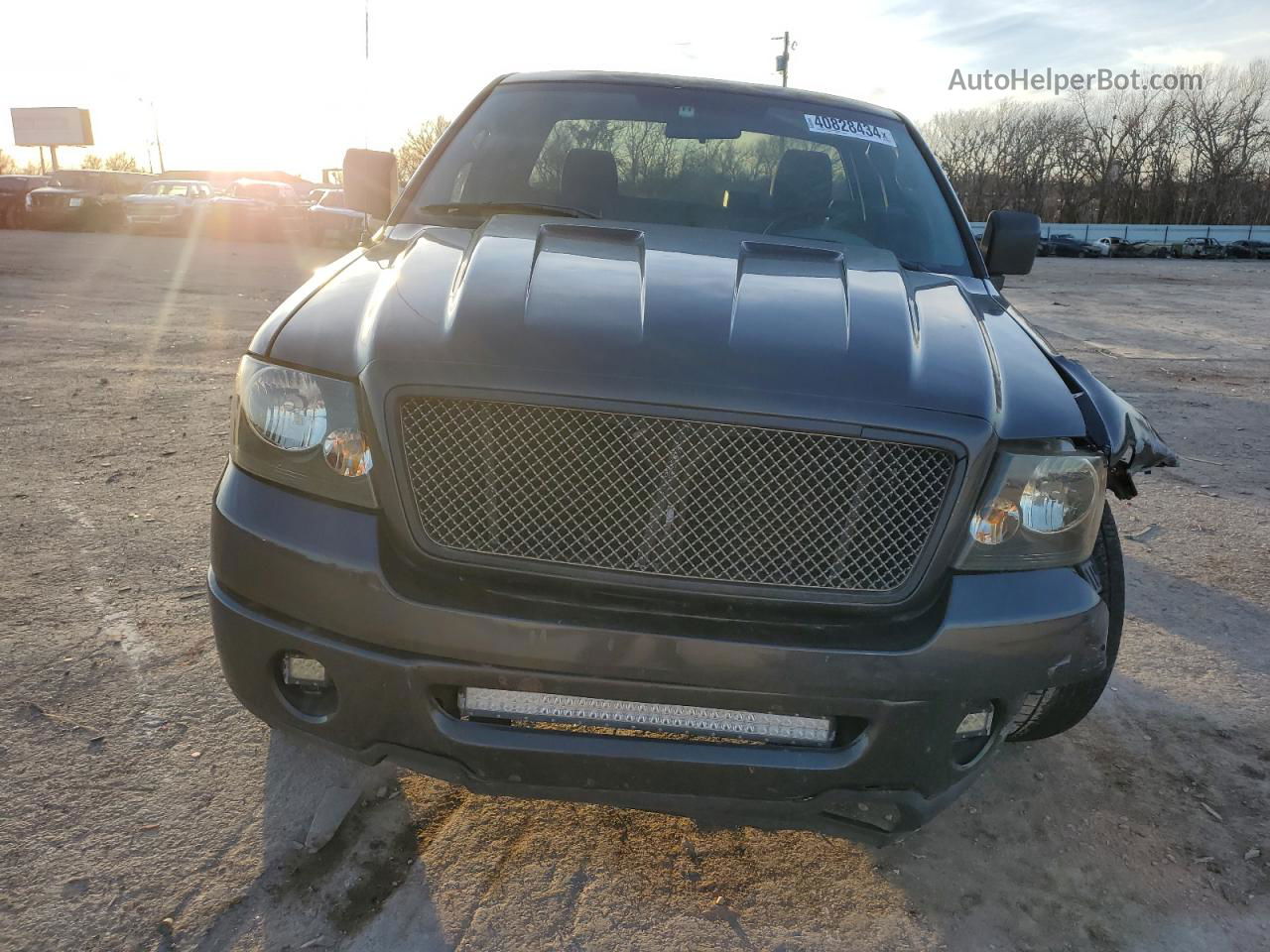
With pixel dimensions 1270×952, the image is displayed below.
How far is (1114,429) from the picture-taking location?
7.77 feet

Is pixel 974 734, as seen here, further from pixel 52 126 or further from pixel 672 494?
pixel 52 126

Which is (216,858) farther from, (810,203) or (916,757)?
(810,203)

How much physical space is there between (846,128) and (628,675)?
8.20 ft

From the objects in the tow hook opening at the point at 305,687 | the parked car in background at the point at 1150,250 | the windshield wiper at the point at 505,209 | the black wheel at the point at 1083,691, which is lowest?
the parked car in background at the point at 1150,250

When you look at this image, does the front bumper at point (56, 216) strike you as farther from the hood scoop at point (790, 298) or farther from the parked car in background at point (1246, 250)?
the parked car in background at point (1246, 250)

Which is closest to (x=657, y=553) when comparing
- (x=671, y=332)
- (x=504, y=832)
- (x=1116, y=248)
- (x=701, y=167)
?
(x=671, y=332)

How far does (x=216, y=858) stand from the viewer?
2.16m

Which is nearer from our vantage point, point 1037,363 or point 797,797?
point 797,797

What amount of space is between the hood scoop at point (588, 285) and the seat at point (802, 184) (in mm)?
765

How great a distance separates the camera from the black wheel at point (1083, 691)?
7.04ft

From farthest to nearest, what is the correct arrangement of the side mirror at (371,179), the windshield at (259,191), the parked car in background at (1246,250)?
the parked car in background at (1246,250)
the windshield at (259,191)
the side mirror at (371,179)

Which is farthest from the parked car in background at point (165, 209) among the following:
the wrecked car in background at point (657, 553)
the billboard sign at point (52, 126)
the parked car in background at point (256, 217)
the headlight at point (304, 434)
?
the billboard sign at point (52, 126)

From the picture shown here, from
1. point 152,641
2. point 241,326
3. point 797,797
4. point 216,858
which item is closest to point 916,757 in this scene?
point 797,797

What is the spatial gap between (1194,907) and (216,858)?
2.19 metres
